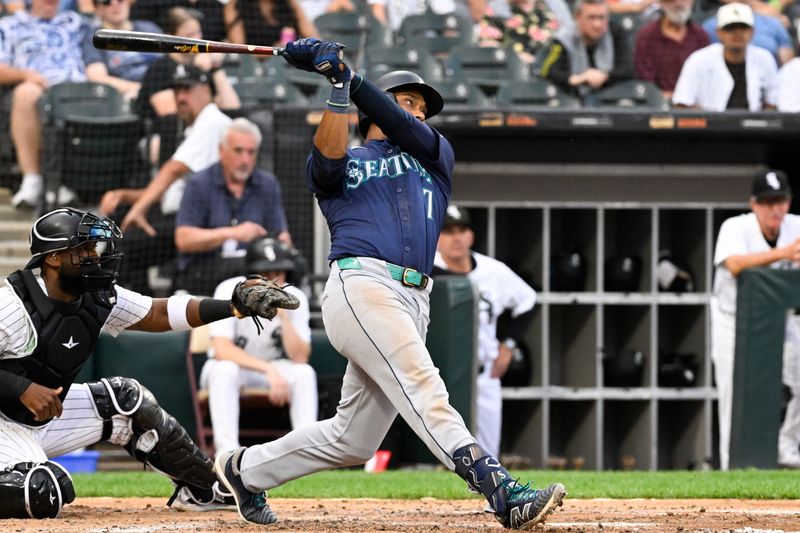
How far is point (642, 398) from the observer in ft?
32.1

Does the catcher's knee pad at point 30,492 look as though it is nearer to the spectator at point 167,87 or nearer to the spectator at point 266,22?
the spectator at point 167,87

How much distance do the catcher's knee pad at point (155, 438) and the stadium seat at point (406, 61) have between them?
5653mm

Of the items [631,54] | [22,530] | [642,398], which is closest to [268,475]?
[22,530]

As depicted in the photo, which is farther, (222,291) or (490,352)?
(490,352)

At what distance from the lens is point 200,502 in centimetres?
528

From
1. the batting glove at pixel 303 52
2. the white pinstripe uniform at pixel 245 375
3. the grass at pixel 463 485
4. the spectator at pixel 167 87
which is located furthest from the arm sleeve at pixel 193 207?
the batting glove at pixel 303 52

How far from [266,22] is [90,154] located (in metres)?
1.99

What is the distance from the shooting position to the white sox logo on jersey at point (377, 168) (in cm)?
438

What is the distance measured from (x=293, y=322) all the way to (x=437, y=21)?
4404 millimetres

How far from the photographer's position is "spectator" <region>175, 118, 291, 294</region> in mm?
8578

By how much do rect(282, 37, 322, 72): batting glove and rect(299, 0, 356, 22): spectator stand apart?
24.5ft

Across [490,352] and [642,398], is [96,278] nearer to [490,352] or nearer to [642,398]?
[490,352]

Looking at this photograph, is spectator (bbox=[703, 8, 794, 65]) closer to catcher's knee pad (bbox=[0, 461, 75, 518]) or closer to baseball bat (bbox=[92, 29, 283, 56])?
baseball bat (bbox=[92, 29, 283, 56])

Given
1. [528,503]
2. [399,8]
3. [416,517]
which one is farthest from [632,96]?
[528,503]
